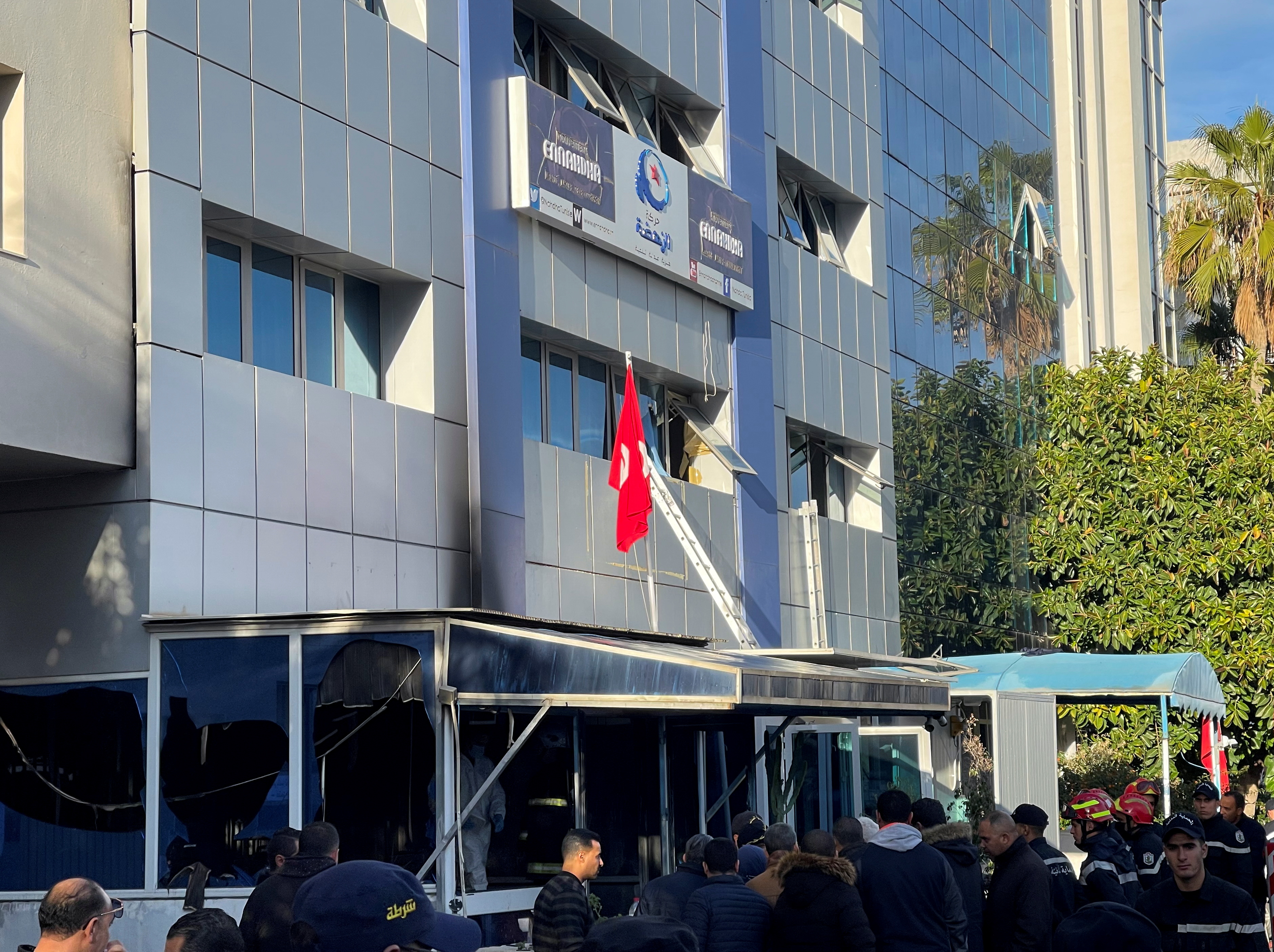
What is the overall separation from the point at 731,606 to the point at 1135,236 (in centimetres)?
2716

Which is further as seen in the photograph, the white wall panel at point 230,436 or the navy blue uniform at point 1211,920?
the white wall panel at point 230,436

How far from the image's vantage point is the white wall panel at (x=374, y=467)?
1409cm

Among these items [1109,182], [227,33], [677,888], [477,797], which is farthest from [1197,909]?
[1109,182]

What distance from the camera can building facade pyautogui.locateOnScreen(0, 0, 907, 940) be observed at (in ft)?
39.0

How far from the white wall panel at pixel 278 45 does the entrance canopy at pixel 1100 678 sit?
11920 millimetres

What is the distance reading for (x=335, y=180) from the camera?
14.2m

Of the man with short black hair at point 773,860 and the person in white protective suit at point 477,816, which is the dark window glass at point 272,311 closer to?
the person in white protective suit at point 477,816

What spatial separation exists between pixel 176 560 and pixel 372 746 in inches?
75.1

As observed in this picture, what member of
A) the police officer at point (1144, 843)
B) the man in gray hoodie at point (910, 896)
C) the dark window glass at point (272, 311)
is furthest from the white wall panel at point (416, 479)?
the man in gray hoodie at point (910, 896)

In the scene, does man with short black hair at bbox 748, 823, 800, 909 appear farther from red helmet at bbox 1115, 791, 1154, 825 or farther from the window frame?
the window frame

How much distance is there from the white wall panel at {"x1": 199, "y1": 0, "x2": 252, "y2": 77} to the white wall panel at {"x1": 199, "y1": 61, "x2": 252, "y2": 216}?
0.07m

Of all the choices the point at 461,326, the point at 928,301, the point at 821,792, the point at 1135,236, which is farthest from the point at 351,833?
the point at 1135,236

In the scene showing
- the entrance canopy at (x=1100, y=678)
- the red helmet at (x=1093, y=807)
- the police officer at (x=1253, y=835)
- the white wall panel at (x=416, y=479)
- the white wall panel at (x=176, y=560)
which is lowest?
the police officer at (x=1253, y=835)

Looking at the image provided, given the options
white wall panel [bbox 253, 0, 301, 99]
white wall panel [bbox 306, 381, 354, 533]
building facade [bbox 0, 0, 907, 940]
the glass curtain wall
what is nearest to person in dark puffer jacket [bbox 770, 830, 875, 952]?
building facade [bbox 0, 0, 907, 940]
